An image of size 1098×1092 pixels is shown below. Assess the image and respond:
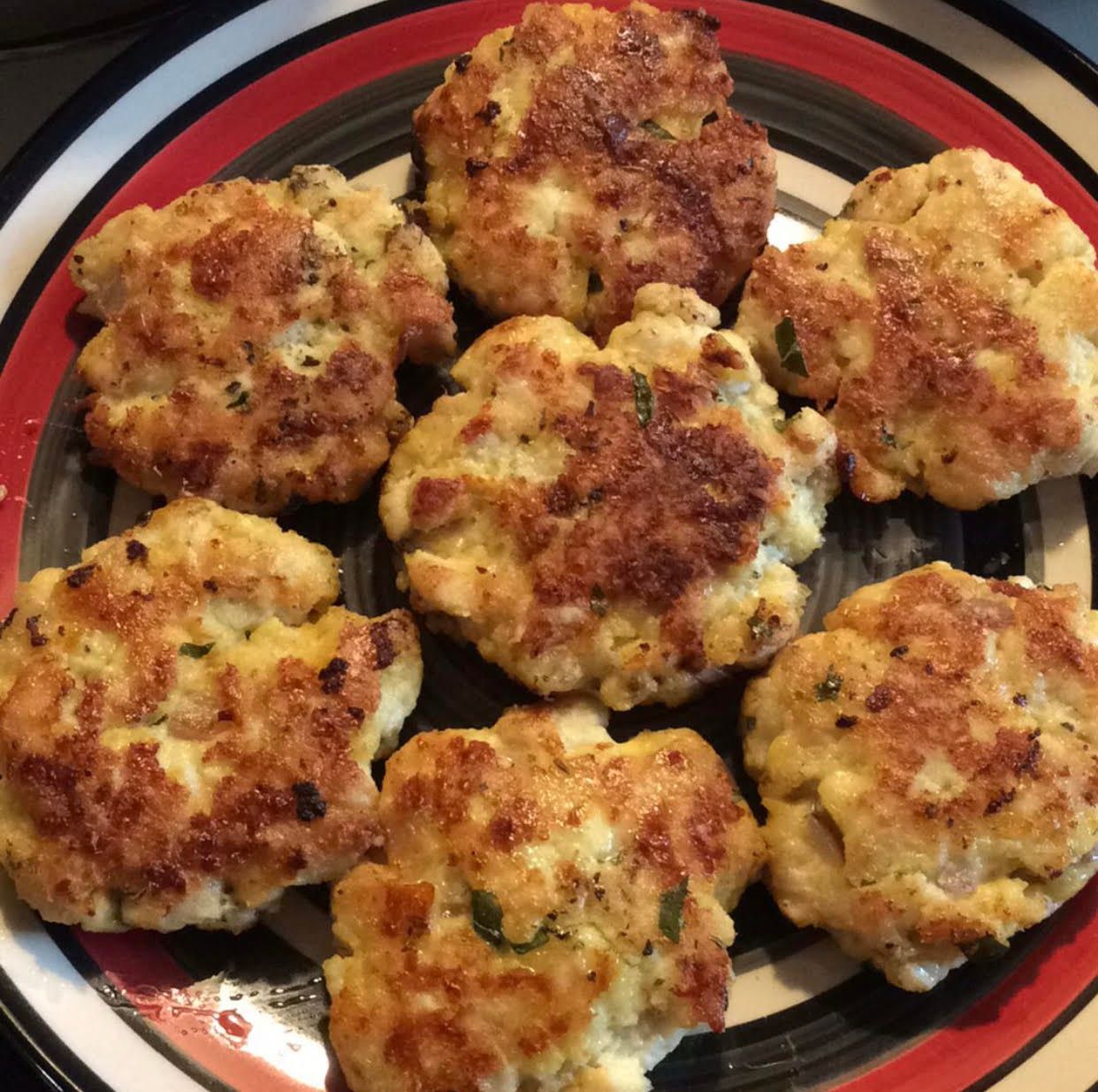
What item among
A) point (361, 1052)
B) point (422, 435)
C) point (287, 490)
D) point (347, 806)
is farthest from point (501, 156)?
point (361, 1052)

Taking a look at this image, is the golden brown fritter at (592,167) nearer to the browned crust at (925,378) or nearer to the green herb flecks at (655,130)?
the green herb flecks at (655,130)

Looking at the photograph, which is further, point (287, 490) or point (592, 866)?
point (287, 490)

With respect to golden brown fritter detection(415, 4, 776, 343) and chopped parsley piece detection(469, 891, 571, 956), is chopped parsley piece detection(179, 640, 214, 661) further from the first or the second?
golden brown fritter detection(415, 4, 776, 343)

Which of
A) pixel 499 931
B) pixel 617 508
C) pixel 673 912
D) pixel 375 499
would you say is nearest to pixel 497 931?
pixel 499 931

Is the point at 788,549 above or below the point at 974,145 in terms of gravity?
below

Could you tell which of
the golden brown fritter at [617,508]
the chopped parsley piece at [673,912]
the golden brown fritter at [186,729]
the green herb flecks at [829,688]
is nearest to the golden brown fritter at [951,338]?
the golden brown fritter at [617,508]

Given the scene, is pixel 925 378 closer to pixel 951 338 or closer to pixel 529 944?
pixel 951 338

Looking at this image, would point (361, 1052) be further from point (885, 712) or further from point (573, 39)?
point (573, 39)

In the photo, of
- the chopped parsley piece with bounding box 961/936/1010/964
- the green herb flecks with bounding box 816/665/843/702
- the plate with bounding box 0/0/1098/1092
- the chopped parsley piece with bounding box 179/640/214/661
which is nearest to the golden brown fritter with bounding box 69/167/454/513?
the plate with bounding box 0/0/1098/1092
